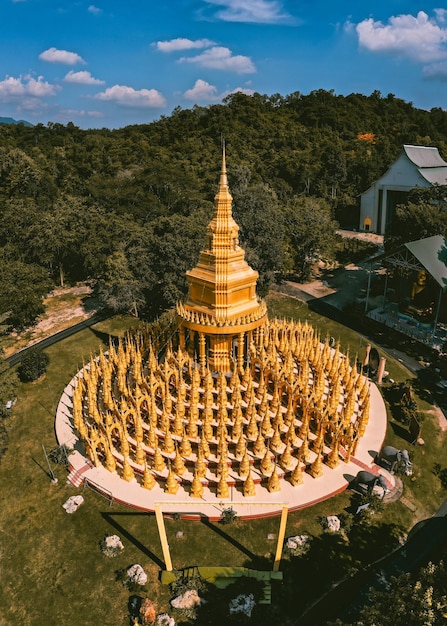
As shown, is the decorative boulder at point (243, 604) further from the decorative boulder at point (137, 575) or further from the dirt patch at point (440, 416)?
the dirt patch at point (440, 416)

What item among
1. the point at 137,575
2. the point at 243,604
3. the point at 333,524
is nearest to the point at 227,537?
the point at 243,604

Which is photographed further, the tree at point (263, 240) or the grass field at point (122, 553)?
the tree at point (263, 240)

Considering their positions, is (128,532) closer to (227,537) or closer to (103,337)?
(227,537)

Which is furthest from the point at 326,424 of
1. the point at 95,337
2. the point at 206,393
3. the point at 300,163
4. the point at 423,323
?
the point at 300,163

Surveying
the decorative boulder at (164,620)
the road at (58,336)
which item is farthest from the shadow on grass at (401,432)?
the road at (58,336)

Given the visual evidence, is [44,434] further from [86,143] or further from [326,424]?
[86,143]

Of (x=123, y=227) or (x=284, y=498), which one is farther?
(x=123, y=227)
